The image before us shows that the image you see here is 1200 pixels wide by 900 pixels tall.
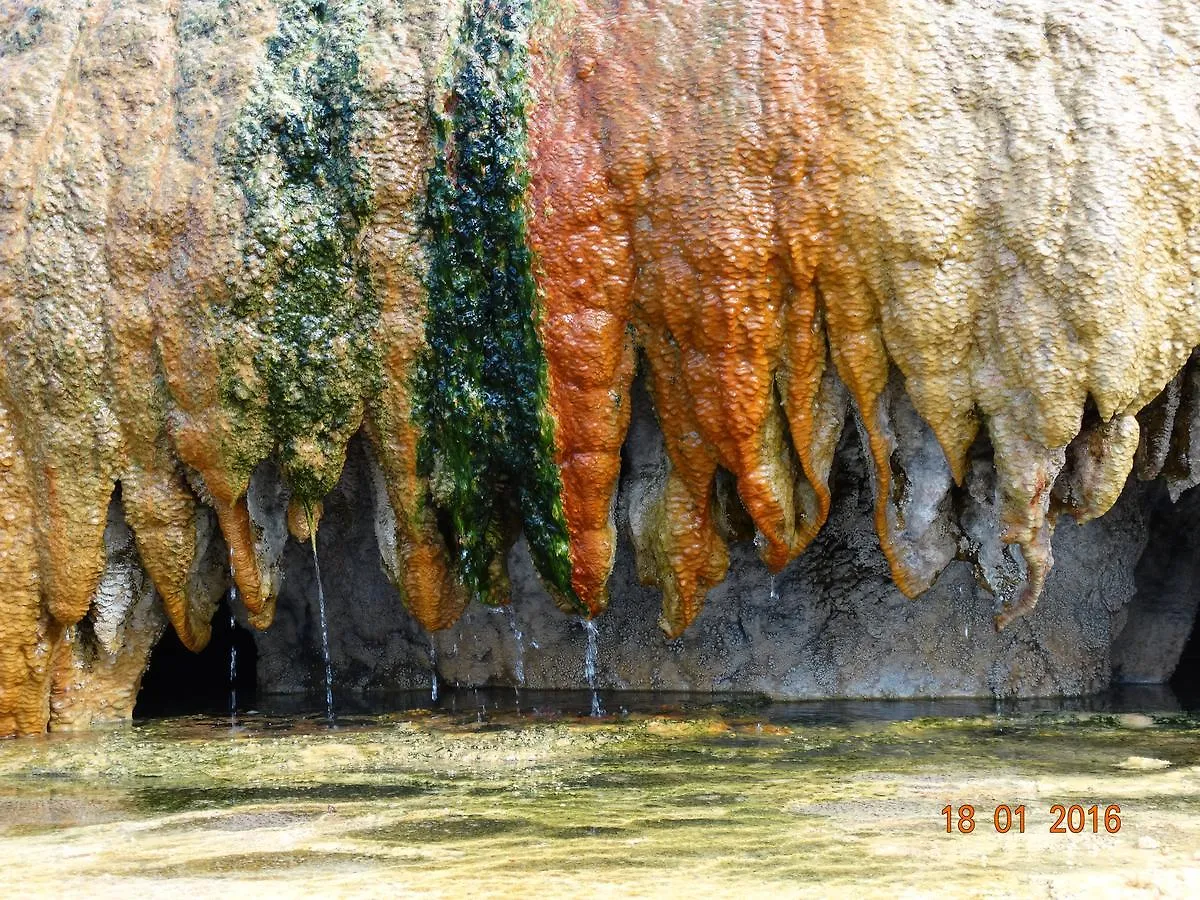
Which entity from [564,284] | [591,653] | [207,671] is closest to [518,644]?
[591,653]

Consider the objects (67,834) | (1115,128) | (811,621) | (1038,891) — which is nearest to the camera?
(1038,891)

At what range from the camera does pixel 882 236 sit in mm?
4977

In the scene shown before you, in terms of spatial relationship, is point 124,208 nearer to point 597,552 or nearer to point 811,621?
point 597,552

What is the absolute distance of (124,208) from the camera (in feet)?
18.3

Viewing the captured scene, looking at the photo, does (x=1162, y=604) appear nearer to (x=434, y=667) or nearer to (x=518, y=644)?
(x=518, y=644)

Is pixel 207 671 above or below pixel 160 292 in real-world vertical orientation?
below

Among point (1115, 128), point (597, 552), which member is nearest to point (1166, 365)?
point (1115, 128)

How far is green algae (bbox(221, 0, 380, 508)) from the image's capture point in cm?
550

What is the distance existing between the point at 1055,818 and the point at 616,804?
131 centimetres

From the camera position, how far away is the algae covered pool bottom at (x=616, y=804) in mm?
3506

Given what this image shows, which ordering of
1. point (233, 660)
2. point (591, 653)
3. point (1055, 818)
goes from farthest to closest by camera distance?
point (233, 660)
point (591, 653)
point (1055, 818)

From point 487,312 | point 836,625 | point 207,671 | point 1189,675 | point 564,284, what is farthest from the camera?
point 207,671

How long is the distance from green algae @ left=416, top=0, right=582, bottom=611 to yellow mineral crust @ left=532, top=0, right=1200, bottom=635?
12cm

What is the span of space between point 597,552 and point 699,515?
44cm
